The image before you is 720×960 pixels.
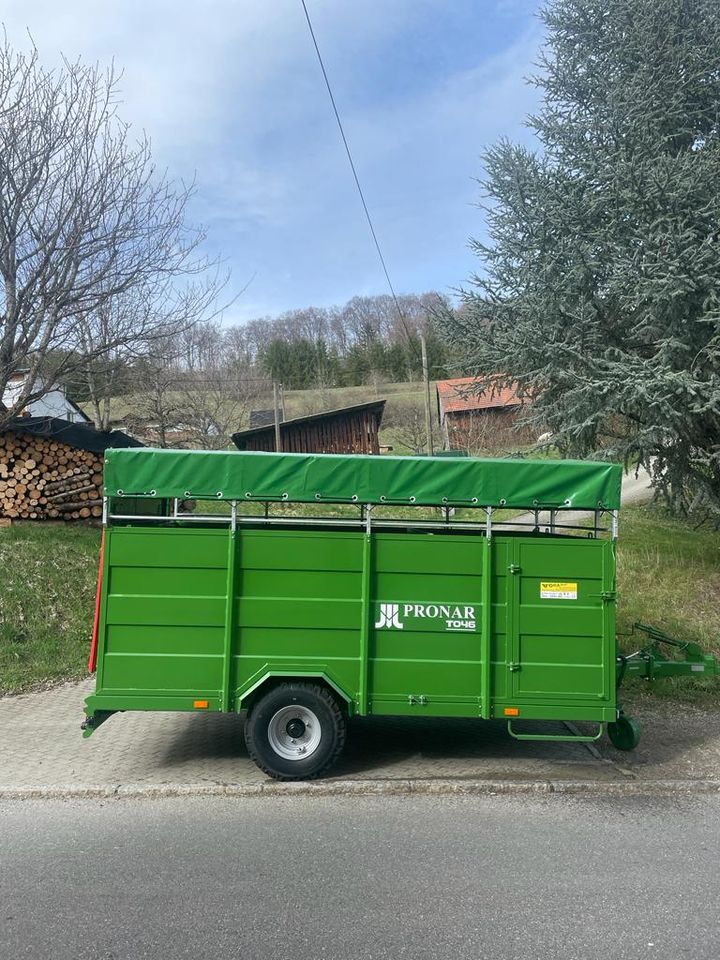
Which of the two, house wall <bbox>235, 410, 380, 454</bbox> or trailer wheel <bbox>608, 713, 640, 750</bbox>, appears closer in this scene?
trailer wheel <bbox>608, 713, 640, 750</bbox>

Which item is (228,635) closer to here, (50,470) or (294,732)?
(294,732)

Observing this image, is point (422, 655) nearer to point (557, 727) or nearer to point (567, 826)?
point (567, 826)

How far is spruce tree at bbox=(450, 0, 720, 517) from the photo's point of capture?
33.4ft

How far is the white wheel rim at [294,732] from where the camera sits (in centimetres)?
613

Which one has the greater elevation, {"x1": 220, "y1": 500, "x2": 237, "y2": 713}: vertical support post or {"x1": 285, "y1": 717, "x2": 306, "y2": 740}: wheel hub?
{"x1": 220, "y1": 500, "x2": 237, "y2": 713}: vertical support post

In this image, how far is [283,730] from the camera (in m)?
6.18

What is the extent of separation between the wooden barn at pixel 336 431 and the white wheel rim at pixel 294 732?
90.9 feet

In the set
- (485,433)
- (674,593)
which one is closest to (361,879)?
(674,593)

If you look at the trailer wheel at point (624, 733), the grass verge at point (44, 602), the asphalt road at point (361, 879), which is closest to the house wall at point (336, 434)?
the grass verge at point (44, 602)

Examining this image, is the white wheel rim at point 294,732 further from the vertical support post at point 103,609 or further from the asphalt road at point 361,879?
the vertical support post at point 103,609

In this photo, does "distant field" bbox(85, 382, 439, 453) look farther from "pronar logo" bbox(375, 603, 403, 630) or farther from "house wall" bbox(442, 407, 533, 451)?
"pronar logo" bbox(375, 603, 403, 630)

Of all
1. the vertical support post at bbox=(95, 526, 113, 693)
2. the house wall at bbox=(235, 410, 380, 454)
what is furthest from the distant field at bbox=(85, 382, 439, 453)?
the vertical support post at bbox=(95, 526, 113, 693)

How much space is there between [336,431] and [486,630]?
30.7 metres

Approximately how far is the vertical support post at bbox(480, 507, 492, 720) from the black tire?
1.13 meters
